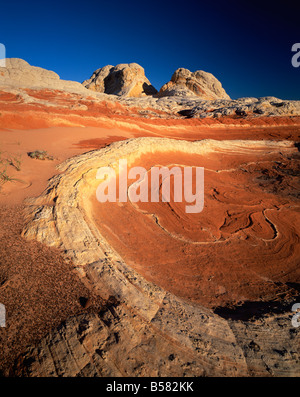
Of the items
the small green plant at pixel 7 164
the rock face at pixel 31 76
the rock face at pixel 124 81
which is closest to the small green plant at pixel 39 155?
the small green plant at pixel 7 164

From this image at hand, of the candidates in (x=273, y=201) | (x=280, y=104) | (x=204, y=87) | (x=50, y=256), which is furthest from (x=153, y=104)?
(x=50, y=256)

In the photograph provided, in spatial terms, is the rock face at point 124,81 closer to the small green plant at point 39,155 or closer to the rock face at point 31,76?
the rock face at point 31,76

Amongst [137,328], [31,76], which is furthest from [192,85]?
[137,328]

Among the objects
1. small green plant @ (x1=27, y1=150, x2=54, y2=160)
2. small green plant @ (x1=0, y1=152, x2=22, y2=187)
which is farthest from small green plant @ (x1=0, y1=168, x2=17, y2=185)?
small green plant @ (x1=27, y1=150, x2=54, y2=160)

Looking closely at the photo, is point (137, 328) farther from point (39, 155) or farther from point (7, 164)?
point (39, 155)

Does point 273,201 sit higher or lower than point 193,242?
higher

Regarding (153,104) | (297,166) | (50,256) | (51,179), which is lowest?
(50,256)

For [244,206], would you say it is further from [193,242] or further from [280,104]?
[280,104]
